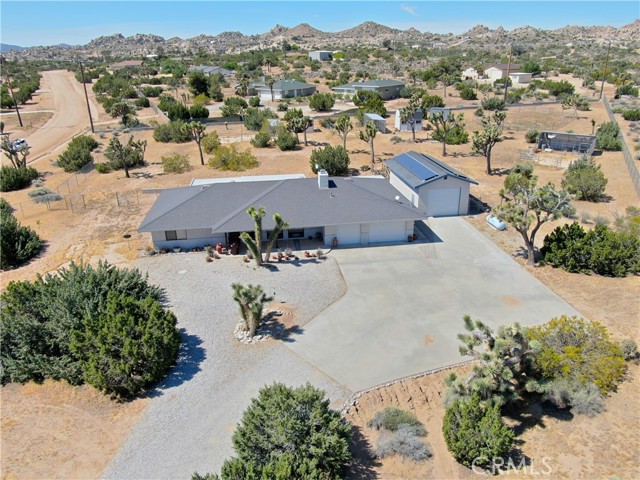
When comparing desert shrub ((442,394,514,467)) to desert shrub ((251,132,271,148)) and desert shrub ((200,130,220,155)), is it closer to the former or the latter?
desert shrub ((200,130,220,155))

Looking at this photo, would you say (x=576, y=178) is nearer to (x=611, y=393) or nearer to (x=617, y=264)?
(x=617, y=264)

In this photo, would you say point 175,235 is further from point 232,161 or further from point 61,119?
point 61,119

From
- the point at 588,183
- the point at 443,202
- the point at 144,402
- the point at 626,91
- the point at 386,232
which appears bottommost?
the point at 144,402

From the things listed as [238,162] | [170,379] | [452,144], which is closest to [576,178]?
[452,144]

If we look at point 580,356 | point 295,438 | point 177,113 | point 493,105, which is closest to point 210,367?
point 295,438

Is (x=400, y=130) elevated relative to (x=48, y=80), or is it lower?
lower

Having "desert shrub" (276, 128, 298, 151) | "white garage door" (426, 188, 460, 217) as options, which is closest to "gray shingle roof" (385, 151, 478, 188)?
Answer: "white garage door" (426, 188, 460, 217)

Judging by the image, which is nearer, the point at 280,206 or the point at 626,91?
the point at 280,206
